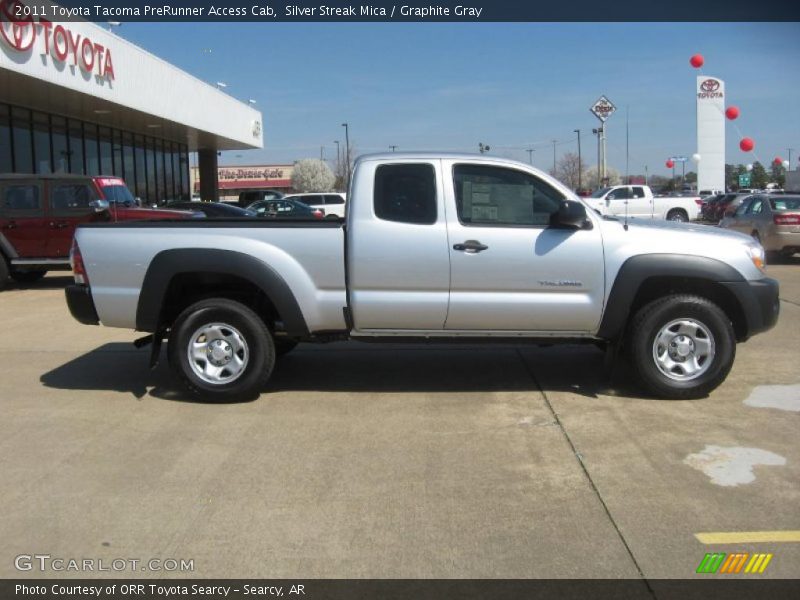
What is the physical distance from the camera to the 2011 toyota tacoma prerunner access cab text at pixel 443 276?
19.4 ft

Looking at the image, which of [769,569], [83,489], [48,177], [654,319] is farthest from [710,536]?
[48,177]

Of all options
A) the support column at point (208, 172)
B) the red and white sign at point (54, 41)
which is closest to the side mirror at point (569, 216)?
the red and white sign at point (54, 41)

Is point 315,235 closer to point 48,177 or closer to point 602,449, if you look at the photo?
point 602,449

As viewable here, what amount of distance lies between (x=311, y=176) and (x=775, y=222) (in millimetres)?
→ 80935

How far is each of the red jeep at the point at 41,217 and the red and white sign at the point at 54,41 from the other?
4.70 meters

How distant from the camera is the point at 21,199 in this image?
43.8 ft

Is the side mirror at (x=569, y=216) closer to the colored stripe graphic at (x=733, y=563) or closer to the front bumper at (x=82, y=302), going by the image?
the colored stripe graphic at (x=733, y=563)

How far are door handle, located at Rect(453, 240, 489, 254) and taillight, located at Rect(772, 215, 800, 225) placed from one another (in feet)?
42.6

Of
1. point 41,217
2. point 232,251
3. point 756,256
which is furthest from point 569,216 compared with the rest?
point 41,217

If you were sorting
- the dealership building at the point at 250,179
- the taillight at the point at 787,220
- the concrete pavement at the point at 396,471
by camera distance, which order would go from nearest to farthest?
the concrete pavement at the point at 396,471, the taillight at the point at 787,220, the dealership building at the point at 250,179

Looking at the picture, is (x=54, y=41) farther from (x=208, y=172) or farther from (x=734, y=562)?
(x=208, y=172)

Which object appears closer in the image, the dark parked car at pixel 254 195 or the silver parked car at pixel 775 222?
the silver parked car at pixel 775 222

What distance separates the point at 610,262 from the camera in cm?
590
